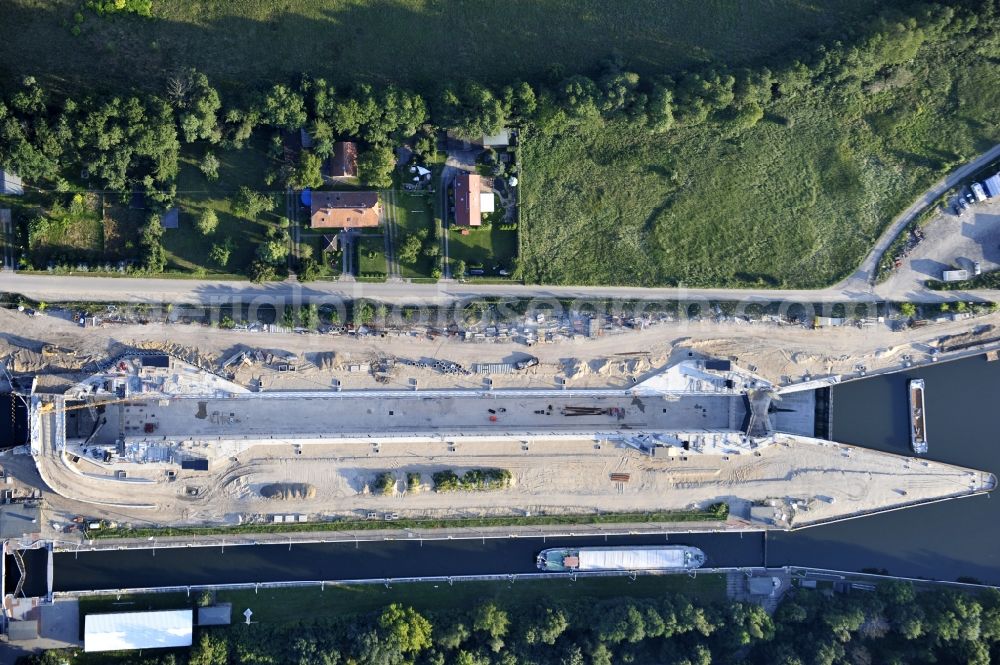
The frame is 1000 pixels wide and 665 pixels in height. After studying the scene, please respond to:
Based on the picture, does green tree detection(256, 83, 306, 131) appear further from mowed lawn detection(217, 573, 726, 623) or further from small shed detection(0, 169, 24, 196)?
mowed lawn detection(217, 573, 726, 623)

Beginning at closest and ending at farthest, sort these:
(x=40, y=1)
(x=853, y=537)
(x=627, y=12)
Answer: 1. (x=40, y=1)
2. (x=627, y=12)
3. (x=853, y=537)

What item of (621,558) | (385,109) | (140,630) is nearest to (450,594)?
(621,558)

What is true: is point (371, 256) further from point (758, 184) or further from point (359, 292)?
point (758, 184)

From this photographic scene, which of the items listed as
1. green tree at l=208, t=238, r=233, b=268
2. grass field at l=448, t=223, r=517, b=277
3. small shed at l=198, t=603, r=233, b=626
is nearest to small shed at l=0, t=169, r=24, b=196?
green tree at l=208, t=238, r=233, b=268

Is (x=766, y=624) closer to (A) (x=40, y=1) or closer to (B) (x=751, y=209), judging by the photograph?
(B) (x=751, y=209)

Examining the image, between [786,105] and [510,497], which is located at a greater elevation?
[786,105]

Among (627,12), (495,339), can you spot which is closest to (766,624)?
(495,339)

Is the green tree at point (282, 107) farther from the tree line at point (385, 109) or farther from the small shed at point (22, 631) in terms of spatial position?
the small shed at point (22, 631)

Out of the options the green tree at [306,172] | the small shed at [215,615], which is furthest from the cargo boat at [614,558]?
the green tree at [306,172]
